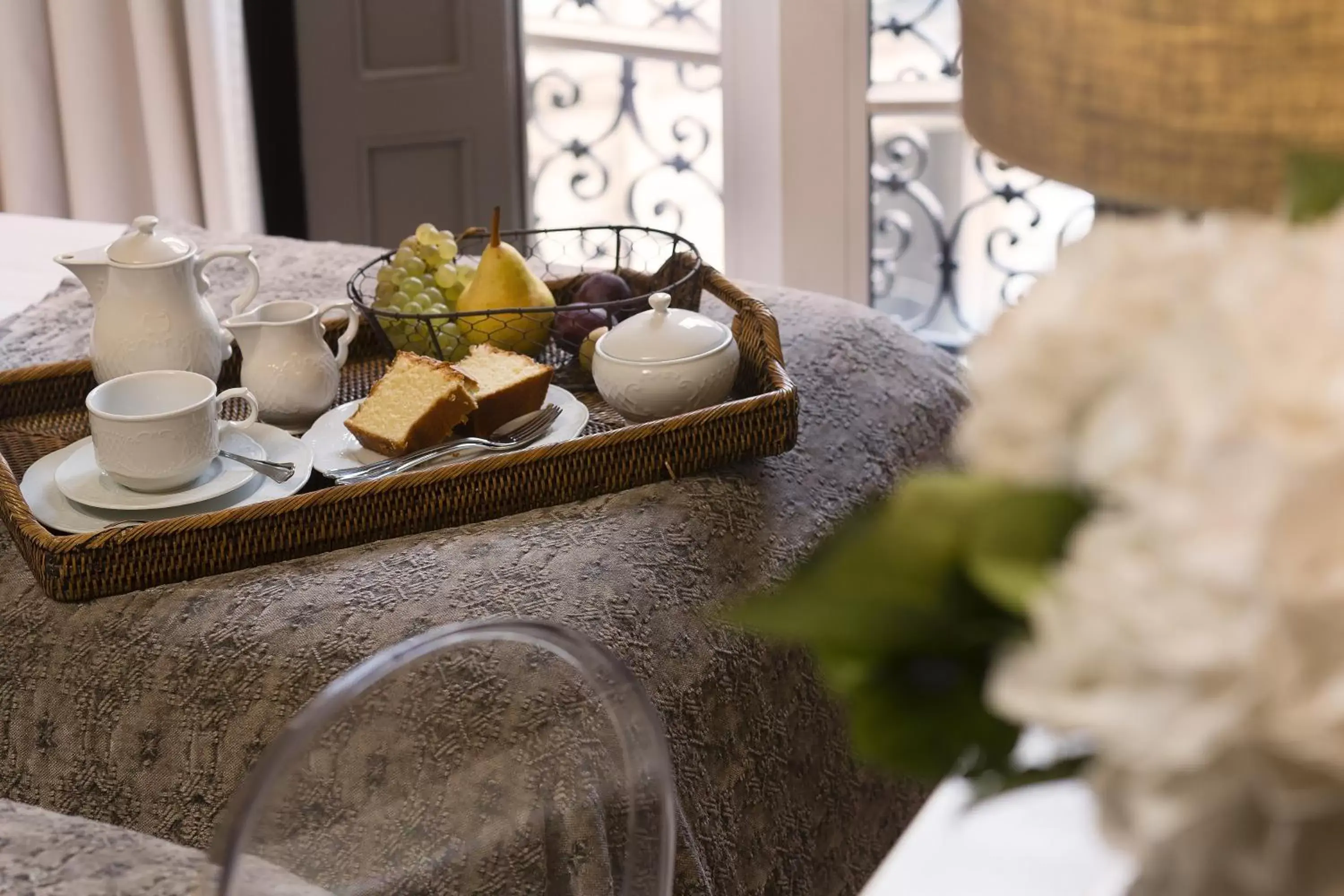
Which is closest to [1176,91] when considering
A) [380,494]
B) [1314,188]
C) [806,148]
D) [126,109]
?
[1314,188]

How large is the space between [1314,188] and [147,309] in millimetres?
1392

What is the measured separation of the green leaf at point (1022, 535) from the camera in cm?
30

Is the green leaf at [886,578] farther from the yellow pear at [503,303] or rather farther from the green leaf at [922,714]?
the yellow pear at [503,303]

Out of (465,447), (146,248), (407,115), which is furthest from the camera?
(407,115)

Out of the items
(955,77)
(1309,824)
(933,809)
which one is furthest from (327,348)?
(955,77)

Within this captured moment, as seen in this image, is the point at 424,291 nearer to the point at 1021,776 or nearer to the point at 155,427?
the point at 155,427

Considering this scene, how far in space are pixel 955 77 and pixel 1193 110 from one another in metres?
2.55

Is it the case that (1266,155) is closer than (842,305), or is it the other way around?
(1266,155)

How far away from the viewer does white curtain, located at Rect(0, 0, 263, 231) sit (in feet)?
10.7

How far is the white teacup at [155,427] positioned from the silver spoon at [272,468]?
0.04 metres

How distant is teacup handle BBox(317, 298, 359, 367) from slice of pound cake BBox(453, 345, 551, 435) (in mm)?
188

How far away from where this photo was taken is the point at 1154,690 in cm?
26

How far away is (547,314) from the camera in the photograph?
1683mm

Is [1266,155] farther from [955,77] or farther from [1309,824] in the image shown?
[955,77]
